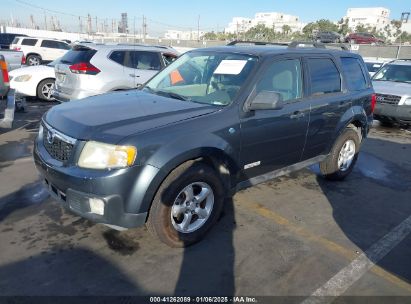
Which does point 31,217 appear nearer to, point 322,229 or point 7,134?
point 322,229

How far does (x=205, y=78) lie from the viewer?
4109 mm

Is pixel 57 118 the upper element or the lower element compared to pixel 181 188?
upper

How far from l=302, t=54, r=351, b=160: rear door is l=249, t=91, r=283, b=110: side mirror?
950 millimetres

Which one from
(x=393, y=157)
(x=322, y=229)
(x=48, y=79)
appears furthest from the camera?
(x=48, y=79)

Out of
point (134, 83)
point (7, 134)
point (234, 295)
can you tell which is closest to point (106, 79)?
point (134, 83)

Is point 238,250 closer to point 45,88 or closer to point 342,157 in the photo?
point 342,157

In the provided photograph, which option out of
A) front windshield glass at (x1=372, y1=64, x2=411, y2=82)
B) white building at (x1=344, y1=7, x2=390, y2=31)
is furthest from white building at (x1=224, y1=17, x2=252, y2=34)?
front windshield glass at (x1=372, y1=64, x2=411, y2=82)

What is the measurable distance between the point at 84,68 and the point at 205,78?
14.4 ft

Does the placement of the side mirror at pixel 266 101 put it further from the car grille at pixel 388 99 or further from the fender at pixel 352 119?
the car grille at pixel 388 99

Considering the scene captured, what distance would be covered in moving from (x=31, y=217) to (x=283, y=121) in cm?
290

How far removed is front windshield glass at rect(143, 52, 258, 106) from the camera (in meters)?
3.76

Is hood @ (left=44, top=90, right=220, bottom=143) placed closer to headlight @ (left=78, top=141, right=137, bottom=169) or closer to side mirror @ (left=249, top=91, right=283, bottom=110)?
headlight @ (left=78, top=141, right=137, bottom=169)

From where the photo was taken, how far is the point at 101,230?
364cm

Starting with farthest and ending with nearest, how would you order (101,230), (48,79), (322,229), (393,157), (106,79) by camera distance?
(48,79) < (106,79) < (393,157) < (322,229) < (101,230)
